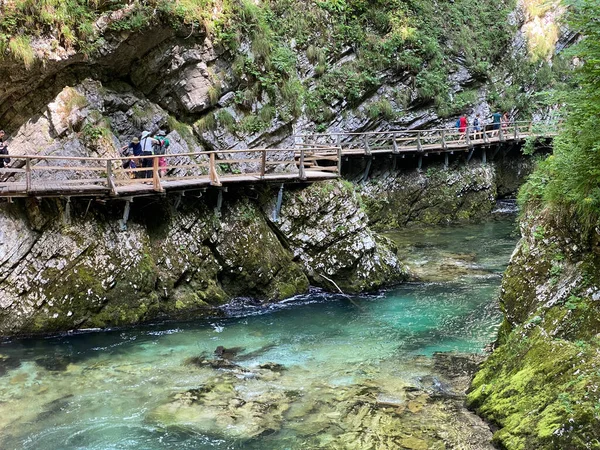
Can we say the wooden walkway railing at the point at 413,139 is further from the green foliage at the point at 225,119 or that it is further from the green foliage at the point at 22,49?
the green foliage at the point at 22,49

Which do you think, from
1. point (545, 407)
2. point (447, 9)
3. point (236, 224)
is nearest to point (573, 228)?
point (545, 407)

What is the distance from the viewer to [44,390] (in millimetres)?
9891

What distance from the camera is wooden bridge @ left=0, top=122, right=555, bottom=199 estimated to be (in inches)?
493

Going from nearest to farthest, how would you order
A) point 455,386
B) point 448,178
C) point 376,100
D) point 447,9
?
point 455,386, point 376,100, point 448,178, point 447,9

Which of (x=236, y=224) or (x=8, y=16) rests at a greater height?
(x=8, y=16)

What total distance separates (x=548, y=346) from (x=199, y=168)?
39.1ft

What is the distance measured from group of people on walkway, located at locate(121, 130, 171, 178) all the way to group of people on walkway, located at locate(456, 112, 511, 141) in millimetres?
16863

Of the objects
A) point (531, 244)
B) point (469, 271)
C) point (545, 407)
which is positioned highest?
point (531, 244)

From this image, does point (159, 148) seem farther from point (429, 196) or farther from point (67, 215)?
point (429, 196)

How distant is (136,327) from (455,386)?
7.71 m

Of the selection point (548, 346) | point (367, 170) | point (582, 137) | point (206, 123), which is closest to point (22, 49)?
point (206, 123)

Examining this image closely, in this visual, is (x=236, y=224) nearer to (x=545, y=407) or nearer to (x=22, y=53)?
(x=22, y=53)

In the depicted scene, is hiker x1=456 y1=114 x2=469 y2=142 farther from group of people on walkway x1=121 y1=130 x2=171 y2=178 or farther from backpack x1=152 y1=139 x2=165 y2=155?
backpack x1=152 y1=139 x2=165 y2=155

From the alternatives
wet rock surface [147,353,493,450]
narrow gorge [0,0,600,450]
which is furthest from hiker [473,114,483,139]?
wet rock surface [147,353,493,450]
